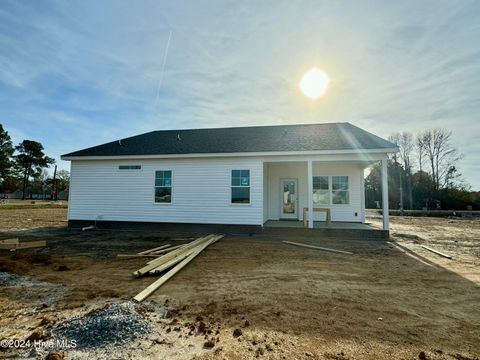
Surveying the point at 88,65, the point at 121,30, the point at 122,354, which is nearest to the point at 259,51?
the point at 121,30

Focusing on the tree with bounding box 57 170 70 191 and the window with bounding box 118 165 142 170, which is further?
the tree with bounding box 57 170 70 191

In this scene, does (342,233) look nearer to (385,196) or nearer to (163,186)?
(385,196)

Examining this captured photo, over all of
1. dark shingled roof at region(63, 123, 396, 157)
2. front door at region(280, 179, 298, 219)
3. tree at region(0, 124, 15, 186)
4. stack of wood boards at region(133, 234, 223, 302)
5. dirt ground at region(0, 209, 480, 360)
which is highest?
tree at region(0, 124, 15, 186)

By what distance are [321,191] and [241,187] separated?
15.8ft

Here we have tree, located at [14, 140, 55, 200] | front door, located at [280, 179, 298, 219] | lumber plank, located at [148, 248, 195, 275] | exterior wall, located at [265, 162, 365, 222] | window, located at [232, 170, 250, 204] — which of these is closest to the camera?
lumber plank, located at [148, 248, 195, 275]

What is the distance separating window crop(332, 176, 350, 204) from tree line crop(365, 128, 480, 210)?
2133 cm

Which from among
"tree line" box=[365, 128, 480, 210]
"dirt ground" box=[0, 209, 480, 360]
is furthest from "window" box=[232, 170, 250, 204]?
"tree line" box=[365, 128, 480, 210]

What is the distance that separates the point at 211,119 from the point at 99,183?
27.7ft

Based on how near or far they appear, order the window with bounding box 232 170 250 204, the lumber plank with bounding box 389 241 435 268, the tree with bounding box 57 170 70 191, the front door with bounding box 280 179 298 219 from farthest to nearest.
A: the tree with bounding box 57 170 70 191, the front door with bounding box 280 179 298 219, the window with bounding box 232 170 250 204, the lumber plank with bounding box 389 241 435 268

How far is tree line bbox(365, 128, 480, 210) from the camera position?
30141 millimetres

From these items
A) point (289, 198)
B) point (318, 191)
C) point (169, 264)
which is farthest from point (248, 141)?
point (169, 264)

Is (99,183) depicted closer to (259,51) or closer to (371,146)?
(259,51)

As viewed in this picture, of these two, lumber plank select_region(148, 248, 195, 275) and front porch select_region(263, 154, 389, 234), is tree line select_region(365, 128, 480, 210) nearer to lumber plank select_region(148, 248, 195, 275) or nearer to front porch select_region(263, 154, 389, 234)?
front porch select_region(263, 154, 389, 234)

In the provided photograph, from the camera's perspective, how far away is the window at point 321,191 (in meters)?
12.9
